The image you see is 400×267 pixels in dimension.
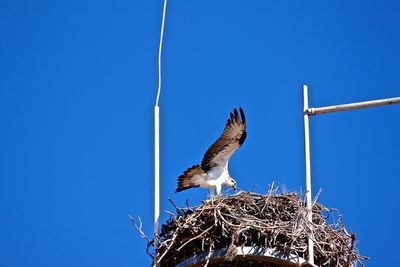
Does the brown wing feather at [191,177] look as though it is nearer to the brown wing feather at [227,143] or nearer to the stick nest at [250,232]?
the brown wing feather at [227,143]

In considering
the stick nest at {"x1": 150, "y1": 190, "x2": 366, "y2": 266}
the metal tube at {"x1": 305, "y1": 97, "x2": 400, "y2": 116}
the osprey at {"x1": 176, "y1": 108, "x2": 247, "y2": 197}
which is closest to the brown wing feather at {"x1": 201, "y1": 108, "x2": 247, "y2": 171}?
the osprey at {"x1": 176, "y1": 108, "x2": 247, "y2": 197}

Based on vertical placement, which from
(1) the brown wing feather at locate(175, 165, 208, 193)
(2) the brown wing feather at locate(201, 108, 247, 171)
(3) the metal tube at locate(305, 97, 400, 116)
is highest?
(2) the brown wing feather at locate(201, 108, 247, 171)

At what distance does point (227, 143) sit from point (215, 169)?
0.60 m

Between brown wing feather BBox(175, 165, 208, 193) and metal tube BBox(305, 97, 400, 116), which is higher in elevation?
brown wing feather BBox(175, 165, 208, 193)

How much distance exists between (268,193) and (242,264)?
55.9 inches

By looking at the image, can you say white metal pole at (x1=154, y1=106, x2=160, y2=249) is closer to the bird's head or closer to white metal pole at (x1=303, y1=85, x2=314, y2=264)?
white metal pole at (x1=303, y1=85, x2=314, y2=264)

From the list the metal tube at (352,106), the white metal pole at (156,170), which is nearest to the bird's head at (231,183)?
the white metal pole at (156,170)

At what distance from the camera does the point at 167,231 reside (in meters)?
11.1

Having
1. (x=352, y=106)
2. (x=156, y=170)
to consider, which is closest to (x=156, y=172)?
(x=156, y=170)

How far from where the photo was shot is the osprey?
530 inches

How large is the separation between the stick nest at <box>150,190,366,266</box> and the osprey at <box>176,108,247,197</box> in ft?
7.02

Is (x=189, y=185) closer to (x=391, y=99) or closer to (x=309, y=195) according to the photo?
(x=309, y=195)

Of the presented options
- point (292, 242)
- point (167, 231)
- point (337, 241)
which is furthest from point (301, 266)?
point (167, 231)

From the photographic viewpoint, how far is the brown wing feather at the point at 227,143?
42.9ft
